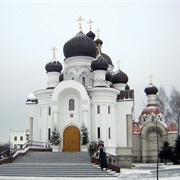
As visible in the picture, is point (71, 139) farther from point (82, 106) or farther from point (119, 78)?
point (119, 78)

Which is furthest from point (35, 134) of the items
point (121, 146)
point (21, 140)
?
point (21, 140)

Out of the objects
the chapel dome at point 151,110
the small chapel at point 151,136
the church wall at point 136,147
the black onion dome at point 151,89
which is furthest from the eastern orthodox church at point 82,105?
→ the black onion dome at point 151,89

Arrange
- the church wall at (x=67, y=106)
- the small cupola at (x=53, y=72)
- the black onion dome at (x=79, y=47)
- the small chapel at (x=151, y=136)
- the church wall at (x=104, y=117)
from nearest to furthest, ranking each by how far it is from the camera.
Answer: the church wall at (x=67, y=106), the church wall at (x=104, y=117), the small cupola at (x=53, y=72), the black onion dome at (x=79, y=47), the small chapel at (x=151, y=136)

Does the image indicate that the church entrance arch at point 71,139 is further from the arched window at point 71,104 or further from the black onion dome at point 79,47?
the black onion dome at point 79,47

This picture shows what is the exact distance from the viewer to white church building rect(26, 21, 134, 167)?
3150cm

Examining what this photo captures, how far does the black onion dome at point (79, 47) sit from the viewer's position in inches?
1399

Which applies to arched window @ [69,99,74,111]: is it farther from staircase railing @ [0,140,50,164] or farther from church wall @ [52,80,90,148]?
staircase railing @ [0,140,50,164]

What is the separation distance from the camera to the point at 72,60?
35.9m

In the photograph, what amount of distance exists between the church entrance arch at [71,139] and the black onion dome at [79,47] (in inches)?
334

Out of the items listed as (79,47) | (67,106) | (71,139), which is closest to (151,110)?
(79,47)

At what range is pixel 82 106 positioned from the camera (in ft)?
102

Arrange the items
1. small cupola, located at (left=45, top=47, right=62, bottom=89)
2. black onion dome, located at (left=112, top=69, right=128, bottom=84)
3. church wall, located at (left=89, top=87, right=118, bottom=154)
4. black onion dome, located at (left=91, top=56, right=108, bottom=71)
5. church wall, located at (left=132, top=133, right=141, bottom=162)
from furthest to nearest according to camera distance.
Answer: church wall, located at (left=132, top=133, right=141, bottom=162)
black onion dome, located at (left=112, top=69, right=128, bottom=84)
small cupola, located at (left=45, top=47, right=62, bottom=89)
black onion dome, located at (left=91, top=56, right=108, bottom=71)
church wall, located at (left=89, top=87, right=118, bottom=154)

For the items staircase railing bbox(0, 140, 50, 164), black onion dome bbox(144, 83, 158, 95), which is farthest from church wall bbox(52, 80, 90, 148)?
black onion dome bbox(144, 83, 158, 95)

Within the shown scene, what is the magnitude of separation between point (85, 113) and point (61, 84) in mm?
3594
